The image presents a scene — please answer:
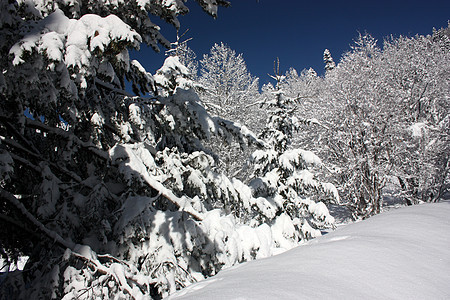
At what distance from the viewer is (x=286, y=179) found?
7.46 metres

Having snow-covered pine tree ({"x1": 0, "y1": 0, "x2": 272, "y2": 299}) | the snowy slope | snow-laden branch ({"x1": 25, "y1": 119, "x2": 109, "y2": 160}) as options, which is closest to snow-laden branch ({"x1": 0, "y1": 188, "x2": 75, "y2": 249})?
snow-covered pine tree ({"x1": 0, "y1": 0, "x2": 272, "y2": 299})

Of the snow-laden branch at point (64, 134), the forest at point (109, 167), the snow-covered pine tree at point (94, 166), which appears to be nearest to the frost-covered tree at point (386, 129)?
the forest at point (109, 167)

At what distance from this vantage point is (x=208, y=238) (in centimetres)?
322

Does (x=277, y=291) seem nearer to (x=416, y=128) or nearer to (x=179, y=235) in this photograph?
(x=179, y=235)

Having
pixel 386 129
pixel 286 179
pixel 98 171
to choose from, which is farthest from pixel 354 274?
pixel 386 129

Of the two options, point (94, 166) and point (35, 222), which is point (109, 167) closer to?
point (94, 166)

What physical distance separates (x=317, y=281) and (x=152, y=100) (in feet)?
10.1

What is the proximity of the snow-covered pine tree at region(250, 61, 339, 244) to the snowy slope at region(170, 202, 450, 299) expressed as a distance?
4.32 meters

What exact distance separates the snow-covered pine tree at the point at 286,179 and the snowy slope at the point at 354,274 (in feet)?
A: 14.2

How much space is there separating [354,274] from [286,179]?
5.97 m

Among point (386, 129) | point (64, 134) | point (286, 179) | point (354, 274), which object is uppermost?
point (386, 129)

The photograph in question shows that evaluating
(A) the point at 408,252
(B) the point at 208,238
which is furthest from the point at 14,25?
(A) the point at 408,252

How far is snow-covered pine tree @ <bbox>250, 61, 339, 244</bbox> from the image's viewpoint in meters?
6.80

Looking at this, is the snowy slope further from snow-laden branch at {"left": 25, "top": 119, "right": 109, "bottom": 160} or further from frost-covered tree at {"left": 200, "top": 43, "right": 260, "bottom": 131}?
frost-covered tree at {"left": 200, "top": 43, "right": 260, "bottom": 131}
